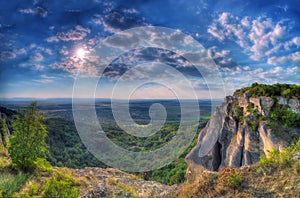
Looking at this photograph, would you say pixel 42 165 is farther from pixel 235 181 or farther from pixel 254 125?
pixel 254 125

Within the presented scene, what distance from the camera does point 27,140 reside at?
8.66 meters

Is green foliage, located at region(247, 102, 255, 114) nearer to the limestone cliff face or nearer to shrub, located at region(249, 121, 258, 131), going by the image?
the limestone cliff face

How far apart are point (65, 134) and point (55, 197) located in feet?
193

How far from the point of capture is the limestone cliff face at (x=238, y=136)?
1527cm

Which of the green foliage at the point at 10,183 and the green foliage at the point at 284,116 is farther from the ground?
the green foliage at the point at 284,116

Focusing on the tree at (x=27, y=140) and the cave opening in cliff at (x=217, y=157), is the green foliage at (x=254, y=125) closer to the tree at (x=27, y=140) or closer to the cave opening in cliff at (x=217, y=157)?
the cave opening in cliff at (x=217, y=157)

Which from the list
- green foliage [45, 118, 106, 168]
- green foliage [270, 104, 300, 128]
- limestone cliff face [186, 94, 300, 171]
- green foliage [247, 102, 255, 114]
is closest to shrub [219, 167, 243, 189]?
limestone cliff face [186, 94, 300, 171]

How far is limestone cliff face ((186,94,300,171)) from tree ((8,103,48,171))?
14453mm

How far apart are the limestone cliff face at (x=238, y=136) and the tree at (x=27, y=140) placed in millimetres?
14453

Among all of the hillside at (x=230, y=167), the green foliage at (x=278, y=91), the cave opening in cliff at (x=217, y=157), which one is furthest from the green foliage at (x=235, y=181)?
the cave opening in cliff at (x=217, y=157)

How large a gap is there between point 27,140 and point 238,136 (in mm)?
18126

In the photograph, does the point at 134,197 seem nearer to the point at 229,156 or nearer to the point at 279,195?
the point at 279,195

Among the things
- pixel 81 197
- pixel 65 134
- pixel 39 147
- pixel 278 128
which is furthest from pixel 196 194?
pixel 65 134

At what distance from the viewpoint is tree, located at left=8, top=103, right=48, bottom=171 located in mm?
8594
